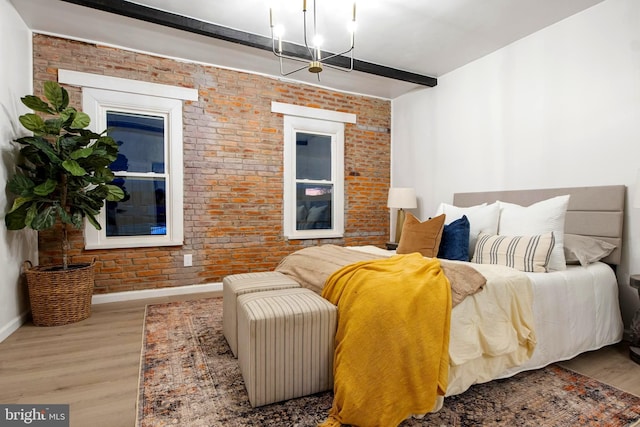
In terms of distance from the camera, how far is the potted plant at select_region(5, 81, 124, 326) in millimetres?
2770

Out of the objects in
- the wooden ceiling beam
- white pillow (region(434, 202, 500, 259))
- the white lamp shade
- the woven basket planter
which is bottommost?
the woven basket planter

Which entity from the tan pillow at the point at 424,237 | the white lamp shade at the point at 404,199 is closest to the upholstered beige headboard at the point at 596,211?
the tan pillow at the point at 424,237

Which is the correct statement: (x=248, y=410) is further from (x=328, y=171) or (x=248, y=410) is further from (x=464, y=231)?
(x=328, y=171)

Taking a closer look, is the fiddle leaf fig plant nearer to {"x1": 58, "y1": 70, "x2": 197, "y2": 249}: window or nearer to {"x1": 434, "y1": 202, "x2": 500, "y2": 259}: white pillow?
{"x1": 58, "y1": 70, "x2": 197, "y2": 249}: window

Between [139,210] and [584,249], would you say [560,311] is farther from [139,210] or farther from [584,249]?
[139,210]

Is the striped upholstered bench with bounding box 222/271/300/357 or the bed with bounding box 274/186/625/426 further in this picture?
the striped upholstered bench with bounding box 222/271/300/357

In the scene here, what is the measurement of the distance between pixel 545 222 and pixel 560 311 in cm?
69

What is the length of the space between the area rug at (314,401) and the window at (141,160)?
1831mm

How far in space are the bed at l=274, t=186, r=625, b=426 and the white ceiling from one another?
5.35 ft

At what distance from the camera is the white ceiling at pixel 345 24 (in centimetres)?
289

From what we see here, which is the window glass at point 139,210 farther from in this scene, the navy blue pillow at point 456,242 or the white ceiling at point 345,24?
the navy blue pillow at point 456,242

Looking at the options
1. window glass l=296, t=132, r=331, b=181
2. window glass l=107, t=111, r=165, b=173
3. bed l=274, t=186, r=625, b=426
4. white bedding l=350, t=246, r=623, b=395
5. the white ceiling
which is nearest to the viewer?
bed l=274, t=186, r=625, b=426

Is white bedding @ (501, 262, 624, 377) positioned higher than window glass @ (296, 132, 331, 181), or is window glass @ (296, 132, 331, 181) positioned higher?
window glass @ (296, 132, 331, 181)

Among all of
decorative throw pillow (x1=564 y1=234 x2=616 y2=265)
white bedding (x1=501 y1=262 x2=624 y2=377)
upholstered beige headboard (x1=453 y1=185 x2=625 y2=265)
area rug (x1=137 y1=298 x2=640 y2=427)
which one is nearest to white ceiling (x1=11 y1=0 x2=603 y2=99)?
upholstered beige headboard (x1=453 y1=185 x2=625 y2=265)
